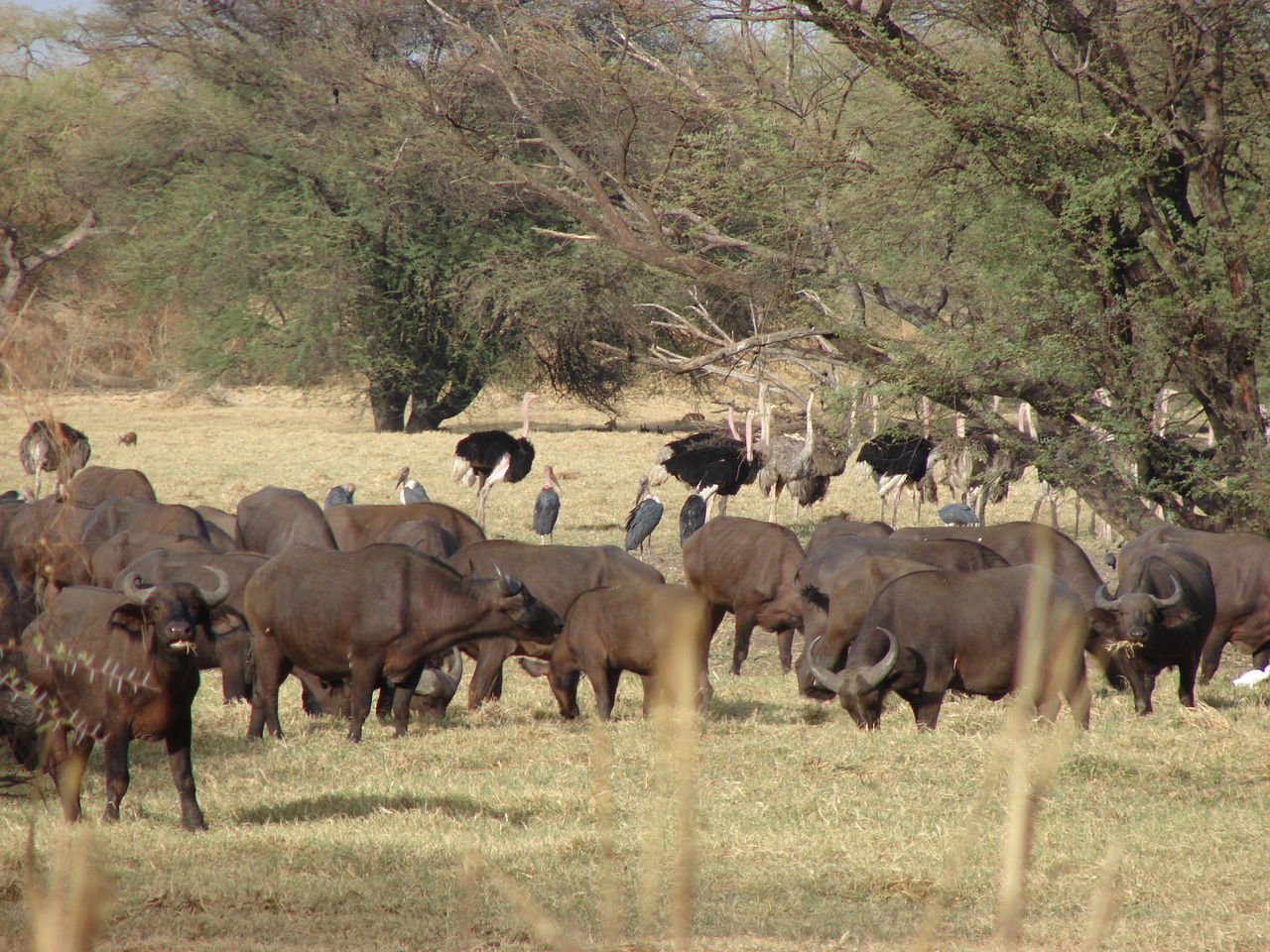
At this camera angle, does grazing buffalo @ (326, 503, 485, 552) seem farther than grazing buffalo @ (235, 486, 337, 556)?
Yes

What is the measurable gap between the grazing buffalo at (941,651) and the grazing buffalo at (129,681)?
155 inches

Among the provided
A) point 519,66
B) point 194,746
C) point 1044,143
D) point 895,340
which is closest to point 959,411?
point 895,340

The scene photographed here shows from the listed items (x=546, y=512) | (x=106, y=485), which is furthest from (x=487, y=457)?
(x=106, y=485)

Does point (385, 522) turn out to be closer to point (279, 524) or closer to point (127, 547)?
point (279, 524)

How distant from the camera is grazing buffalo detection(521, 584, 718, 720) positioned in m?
8.79

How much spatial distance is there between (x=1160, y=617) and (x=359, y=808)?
5.23 meters

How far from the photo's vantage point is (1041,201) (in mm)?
11508

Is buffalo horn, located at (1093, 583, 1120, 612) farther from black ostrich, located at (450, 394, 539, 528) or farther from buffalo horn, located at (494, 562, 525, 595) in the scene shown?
black ostrich, located at (450, 394, 539, 528)

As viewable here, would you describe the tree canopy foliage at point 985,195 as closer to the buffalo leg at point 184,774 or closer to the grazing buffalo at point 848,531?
the grazing buffalo at point 848,531

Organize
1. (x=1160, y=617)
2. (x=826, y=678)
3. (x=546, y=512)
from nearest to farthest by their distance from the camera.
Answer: (x=826, y=678) → (x=1160, y=617) → (x=546, y=512)

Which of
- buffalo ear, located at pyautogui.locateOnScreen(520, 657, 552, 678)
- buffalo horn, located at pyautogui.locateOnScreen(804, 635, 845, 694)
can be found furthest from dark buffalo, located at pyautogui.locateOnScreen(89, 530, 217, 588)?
buffalo horn, located at pyautogui.locateOnScreen(804, 635, 845, 694)

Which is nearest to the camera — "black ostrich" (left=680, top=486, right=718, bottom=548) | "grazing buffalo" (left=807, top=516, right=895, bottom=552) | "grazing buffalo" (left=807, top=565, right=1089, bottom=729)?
"grazing buffalo" (left=807, top=565, right=1089, bottom=729)

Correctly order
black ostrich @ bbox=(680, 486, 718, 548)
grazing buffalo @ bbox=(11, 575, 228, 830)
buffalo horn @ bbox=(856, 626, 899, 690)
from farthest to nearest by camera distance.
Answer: black ostrich @ bbox=(680, 486, 718, 548) → buffalo horn @ bbox=(856, 626, 899, 690) → grazing buffalo @ bbox=(11, 575, 228, 830)

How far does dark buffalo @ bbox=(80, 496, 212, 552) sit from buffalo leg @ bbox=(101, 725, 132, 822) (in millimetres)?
4570
